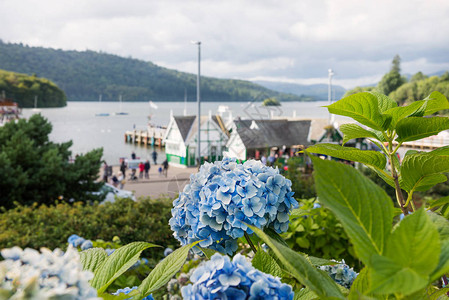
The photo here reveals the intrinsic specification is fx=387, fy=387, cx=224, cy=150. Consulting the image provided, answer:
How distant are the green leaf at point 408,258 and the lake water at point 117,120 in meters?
13.0

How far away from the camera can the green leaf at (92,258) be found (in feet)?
2.04

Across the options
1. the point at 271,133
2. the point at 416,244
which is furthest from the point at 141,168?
the point at 416,244

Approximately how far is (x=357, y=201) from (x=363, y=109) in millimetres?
386

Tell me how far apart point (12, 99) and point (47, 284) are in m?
Result: 64.0

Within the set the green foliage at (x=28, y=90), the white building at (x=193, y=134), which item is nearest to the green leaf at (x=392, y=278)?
the white building at (x=193, y=134)

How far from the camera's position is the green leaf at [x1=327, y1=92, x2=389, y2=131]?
749 millimetres

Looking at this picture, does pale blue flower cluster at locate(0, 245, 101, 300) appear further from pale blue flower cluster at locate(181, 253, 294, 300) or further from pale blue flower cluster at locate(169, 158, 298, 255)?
pale blue flower cluster at locate(169, 158, 298, 255)

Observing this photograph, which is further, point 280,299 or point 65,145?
point 65,145

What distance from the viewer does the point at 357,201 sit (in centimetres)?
43

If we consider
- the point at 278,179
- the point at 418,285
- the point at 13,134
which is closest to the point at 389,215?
the point at 418,285

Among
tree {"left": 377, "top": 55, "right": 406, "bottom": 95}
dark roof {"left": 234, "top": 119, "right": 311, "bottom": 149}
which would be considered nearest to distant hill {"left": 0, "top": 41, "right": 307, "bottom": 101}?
tree {"left": 377, "top": 55, "right": 406, "bottom": 95}

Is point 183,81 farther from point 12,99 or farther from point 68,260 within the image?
point 68,260

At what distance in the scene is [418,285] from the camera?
13.7 inches

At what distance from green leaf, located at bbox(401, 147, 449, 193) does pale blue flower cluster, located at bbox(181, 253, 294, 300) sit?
17.4 inches
